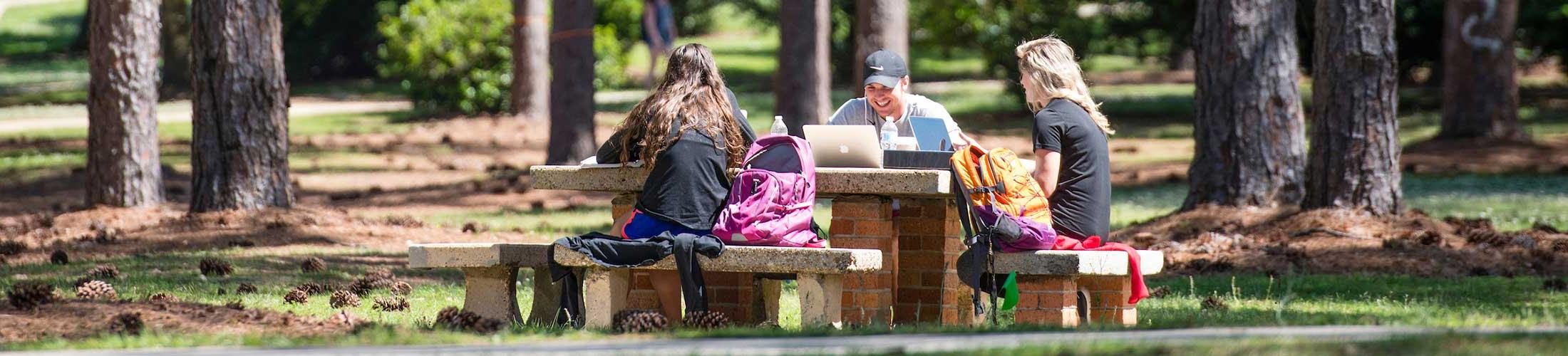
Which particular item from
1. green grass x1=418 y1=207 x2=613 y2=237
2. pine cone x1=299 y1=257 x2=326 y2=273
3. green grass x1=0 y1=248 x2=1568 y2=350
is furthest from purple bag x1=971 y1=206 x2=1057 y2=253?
green grass x1=418 y1=207 x2=613 y2=237

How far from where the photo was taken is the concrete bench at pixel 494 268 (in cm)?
700

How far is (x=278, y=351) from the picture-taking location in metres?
5.46

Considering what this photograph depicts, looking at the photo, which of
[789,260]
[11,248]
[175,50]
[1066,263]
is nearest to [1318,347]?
[1066,263]

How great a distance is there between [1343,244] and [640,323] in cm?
562

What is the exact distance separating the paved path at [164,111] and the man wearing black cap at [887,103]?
19913 millimetres

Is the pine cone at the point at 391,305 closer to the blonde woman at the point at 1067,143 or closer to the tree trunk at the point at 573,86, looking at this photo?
the blonde woman at the point at 1067,143

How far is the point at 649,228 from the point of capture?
683 centimetres

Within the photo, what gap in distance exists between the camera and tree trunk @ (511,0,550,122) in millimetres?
22219

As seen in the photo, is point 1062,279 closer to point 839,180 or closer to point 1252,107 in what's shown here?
point 839,180

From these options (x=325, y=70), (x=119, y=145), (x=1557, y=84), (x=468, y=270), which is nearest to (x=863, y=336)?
(x=468, y=270)

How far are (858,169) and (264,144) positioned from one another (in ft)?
21.9

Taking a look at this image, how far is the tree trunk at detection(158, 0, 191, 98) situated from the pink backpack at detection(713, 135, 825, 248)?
2821cm

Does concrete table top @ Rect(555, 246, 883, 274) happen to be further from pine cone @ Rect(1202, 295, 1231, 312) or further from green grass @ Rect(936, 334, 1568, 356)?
pine cone @ Rect(1202, 295, 1231, 312)

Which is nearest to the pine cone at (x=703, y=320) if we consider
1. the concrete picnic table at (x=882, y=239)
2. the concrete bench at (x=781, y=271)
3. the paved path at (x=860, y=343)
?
the concrete bench at (x=781, y=271)
